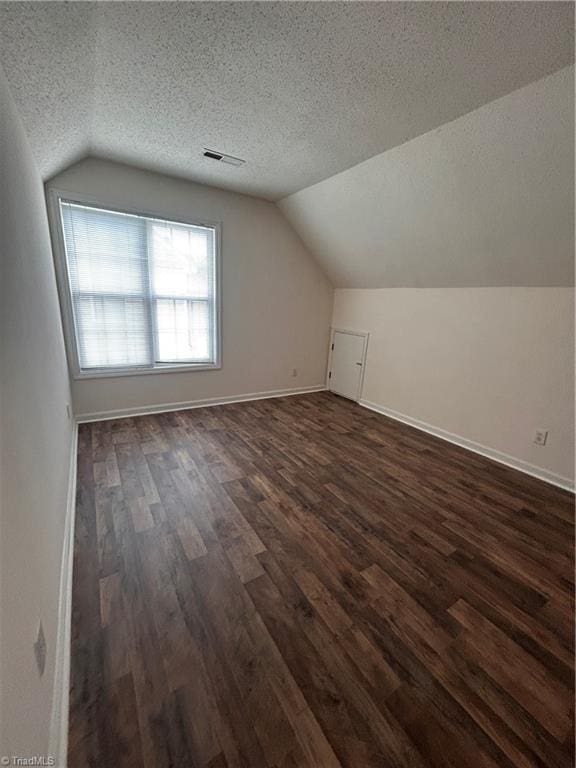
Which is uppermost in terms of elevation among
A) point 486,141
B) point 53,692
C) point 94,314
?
point 486,141

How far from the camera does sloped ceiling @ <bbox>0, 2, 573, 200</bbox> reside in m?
1.19

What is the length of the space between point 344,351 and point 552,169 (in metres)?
2.88

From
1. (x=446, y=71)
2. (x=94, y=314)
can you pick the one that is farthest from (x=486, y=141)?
(x=94, y=314)

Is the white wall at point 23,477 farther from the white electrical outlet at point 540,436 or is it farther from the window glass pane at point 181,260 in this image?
the white electrical outlet at point 540,436

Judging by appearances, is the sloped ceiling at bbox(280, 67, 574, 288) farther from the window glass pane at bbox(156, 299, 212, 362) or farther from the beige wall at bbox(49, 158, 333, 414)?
the window glass pane at bbox(156, 299, 212, 362)

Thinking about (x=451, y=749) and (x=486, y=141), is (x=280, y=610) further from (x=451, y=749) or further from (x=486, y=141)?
(x=486, y=141)

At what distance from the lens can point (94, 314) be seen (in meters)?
3.05

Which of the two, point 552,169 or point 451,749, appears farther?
point 552,169

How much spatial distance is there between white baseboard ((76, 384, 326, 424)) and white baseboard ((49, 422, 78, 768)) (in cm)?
165

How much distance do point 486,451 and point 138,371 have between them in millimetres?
3752

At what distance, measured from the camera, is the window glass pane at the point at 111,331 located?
3.03 meters

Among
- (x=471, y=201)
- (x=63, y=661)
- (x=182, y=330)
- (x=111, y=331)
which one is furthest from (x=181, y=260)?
(x=63, y=661)

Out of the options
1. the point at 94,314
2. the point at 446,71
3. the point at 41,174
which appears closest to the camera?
the point at 446,71

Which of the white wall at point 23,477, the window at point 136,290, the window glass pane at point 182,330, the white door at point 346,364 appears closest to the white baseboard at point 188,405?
the white door at point 346,364
